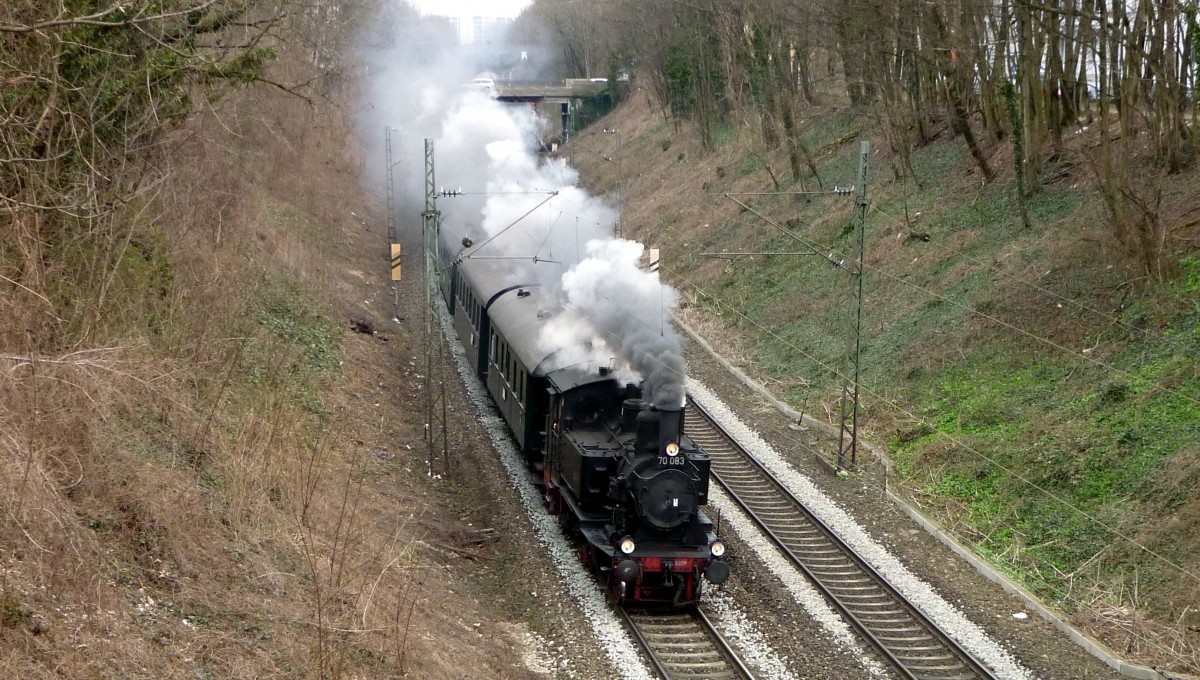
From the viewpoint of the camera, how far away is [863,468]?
2114cm

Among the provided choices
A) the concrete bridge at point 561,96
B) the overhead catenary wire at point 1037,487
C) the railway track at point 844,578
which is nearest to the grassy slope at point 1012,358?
the overhead catenary wire at point 1037,487

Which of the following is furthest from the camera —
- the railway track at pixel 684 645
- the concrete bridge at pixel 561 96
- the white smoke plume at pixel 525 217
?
the concrete bridge at pixel 561 96

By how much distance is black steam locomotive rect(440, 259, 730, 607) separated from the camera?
14.4 metres

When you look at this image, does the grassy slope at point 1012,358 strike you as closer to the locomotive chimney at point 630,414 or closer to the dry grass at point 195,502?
the locomotive chimney at point 630,414

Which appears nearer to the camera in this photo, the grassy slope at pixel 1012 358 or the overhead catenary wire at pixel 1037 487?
the overhead catenary wire at pixel 1037 487

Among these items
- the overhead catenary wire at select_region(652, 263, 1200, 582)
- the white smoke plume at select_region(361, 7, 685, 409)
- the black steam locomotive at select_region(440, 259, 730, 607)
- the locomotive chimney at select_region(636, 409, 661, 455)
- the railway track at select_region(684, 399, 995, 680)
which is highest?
the white smoke plume at select_region(361, 7, 685, 409)

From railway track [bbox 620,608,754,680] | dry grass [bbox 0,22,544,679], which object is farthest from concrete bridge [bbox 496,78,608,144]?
railway track [bbox 620,608,754,680]

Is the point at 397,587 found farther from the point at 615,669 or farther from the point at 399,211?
the point at 399,211

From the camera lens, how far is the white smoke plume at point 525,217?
16.2 m

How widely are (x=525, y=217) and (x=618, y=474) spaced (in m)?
15.2

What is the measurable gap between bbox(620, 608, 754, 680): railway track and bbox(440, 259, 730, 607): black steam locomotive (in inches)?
9.1

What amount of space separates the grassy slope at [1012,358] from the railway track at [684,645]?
513 cm

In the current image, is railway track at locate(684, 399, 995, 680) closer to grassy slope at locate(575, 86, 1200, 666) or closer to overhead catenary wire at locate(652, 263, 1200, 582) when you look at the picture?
grassy slope at locate(575, 86, 1200, 666)

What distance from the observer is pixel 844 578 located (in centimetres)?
1622
